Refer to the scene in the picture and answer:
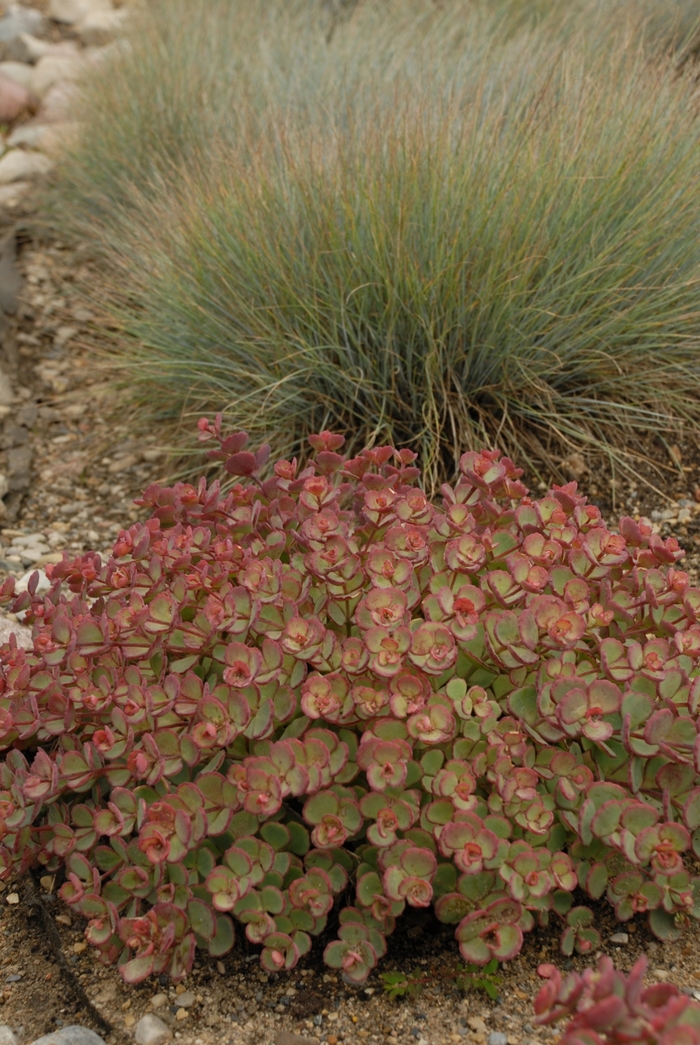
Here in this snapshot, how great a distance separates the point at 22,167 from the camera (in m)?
5.34

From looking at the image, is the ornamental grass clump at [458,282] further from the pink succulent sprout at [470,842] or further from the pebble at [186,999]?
the pebble at [186,999]

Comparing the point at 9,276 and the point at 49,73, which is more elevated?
the point at 49,73

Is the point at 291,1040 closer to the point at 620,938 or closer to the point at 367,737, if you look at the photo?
the point at 367,737

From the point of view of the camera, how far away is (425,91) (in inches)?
140

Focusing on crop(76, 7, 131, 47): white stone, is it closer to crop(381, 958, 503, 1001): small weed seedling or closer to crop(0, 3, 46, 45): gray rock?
crop(0, 3, 46, 45): gray rock

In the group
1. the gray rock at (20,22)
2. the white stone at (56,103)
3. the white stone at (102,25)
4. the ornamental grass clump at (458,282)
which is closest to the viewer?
the ornamental grass clump at (458,282)

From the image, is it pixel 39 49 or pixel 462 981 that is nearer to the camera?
pixel 462 981

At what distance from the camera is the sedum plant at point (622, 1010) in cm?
103

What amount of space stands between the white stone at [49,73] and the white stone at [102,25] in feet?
0.84

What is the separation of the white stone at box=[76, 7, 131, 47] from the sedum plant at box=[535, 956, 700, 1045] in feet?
20.2

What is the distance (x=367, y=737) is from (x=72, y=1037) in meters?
0.63

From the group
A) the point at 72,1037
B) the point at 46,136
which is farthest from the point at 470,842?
the point at 46,136

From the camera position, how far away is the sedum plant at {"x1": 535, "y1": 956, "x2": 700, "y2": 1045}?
1.03 metres

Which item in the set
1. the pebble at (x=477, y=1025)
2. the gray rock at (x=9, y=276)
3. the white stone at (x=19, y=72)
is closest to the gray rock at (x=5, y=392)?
the gray rock at (x=9, y=276)
